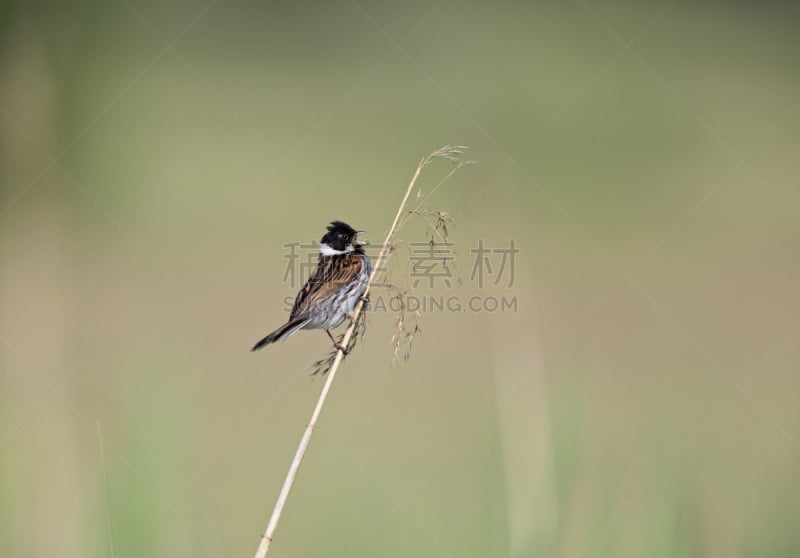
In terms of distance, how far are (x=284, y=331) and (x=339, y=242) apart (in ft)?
3.01

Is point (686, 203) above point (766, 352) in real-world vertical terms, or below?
above

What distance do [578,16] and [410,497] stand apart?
1593 centimetres

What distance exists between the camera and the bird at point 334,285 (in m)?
3.80

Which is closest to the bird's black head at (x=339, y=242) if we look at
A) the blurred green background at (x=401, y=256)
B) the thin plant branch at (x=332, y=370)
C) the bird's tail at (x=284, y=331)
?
the bird's tail at (x=284, y=331)

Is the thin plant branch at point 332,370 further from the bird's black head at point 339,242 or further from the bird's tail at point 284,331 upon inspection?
the bird's black head at point 339,242

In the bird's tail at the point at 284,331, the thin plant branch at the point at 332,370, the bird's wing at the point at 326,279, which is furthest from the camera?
the bird's wing at the point at 326,279

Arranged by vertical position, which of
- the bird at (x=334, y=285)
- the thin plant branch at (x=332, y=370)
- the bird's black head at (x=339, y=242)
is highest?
the bird's black head at (x=339, y=242)

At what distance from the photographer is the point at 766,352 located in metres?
7.62

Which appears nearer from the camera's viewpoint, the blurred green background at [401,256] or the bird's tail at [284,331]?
the blurred green background at [401,256]

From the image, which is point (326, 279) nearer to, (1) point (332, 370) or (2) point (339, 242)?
(2) point (339, 242)

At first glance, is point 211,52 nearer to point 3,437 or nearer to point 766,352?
point 766,352

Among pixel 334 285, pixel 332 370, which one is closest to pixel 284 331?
pixel 334 285

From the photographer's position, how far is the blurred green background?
2682mm

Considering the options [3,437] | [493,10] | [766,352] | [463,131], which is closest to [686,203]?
[463,131]
